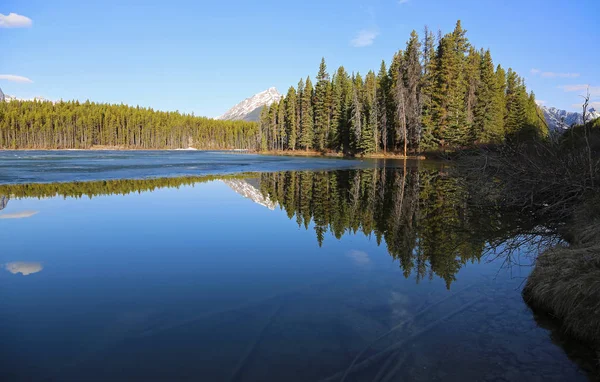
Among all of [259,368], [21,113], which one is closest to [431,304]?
[259,368]

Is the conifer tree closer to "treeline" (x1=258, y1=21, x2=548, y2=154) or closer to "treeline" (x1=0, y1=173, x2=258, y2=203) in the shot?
"treeline" (x1=258, y1=21, x2=548, y2=154)

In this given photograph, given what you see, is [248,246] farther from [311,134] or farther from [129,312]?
[311,134]

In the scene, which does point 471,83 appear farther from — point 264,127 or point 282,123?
point 264,127

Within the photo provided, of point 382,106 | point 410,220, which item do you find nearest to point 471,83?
point 382,106

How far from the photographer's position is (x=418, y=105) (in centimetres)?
4872

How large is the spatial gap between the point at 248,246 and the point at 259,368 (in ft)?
16.0

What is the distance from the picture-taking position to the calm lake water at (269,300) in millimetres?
4090

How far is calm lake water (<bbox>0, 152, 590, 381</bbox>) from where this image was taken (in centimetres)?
409

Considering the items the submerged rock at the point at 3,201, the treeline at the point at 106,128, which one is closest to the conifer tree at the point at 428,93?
the submerged rock at the point at 3,201

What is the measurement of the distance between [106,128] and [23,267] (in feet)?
428

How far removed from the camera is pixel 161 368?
13.0 feet

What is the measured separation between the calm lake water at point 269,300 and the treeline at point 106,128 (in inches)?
4352

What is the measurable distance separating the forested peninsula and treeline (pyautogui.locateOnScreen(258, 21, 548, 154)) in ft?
0.40

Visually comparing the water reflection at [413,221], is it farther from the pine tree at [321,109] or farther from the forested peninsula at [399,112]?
the pine tree at [321,109]
